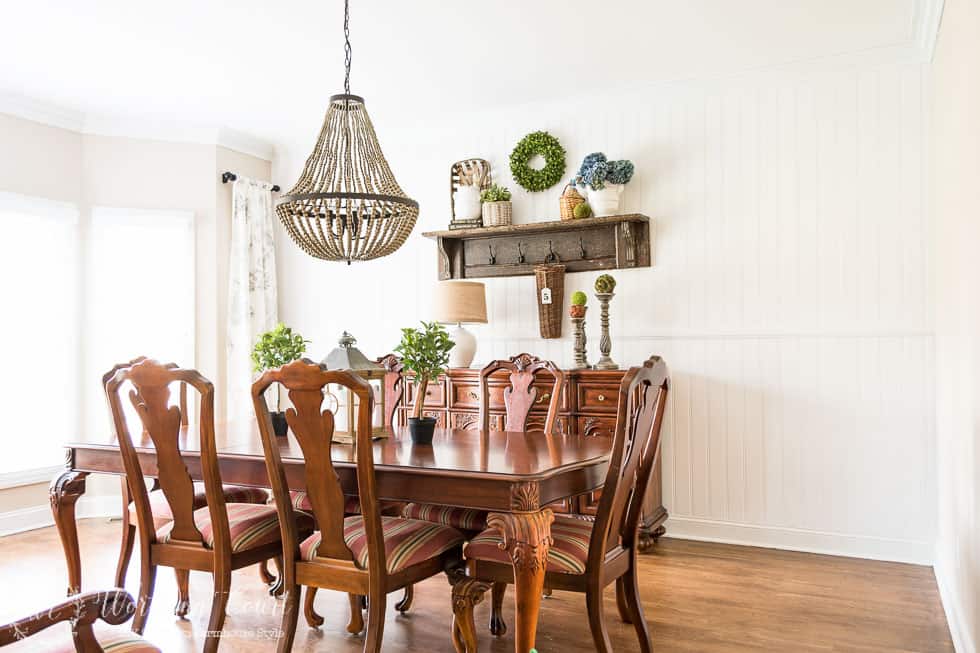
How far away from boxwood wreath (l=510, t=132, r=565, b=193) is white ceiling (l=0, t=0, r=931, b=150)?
0.88 feet

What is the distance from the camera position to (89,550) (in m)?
4.23

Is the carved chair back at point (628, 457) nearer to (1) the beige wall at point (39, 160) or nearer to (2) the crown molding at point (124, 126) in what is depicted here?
(2) the crown molding at point (124, 126)

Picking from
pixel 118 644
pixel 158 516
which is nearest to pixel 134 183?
pixel 158 516

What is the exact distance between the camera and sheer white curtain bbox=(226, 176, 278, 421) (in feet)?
18.0

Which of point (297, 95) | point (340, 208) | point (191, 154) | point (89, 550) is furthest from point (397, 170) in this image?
point (89, 550)

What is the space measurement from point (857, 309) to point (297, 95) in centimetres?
347

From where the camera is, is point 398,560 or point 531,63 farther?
point 531,63

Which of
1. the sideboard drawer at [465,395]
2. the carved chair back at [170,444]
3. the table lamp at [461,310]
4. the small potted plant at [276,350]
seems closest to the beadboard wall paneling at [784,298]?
the table lamp at [461,310]

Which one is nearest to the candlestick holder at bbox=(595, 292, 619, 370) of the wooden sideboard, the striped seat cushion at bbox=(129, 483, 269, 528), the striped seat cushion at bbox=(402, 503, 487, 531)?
the wooden sideboard

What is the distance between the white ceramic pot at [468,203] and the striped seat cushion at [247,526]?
8.62ft

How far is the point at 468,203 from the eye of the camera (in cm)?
504

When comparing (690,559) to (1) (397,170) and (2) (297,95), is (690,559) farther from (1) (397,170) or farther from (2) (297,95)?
(2) (297,95)

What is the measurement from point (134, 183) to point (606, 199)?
315 centimetres

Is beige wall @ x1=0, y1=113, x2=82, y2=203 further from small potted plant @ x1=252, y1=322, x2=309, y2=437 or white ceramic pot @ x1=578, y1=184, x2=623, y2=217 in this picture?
white ceramic pot @ x1=578, y1=184, x2=623, y2=217
